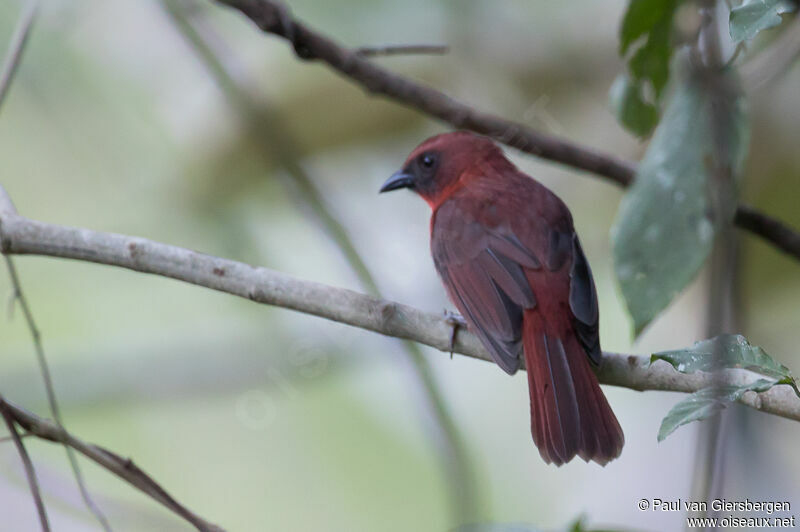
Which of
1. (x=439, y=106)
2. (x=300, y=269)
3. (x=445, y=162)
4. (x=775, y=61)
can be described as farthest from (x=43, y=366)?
(x=775, y=61)

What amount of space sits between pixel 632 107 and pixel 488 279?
83 cm

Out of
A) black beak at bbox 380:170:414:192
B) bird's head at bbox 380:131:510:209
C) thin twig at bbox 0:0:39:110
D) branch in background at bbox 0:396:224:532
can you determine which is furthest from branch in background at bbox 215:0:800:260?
branch in background at bbox 0:396:224:532

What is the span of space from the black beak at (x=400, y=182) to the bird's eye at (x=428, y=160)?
71 millimetres

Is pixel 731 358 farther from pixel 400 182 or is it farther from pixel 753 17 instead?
pixel 400 182

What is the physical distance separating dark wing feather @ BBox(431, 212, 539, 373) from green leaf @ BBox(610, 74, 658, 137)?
0.62 metres

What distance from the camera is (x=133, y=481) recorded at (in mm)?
1893

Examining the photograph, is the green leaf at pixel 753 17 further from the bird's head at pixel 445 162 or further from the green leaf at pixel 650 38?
the bird's head at pixel 445 162

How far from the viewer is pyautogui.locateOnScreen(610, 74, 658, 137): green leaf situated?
299 centimetres

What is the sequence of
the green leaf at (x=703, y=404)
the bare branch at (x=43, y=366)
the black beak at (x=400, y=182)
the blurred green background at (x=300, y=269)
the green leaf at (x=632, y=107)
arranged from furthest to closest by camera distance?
the blurred green background at (x=300, y=269), the black beak at (x=400, y=182), the green leaf at (x=632, y=107), the bare branch at (x=43, y=366), the green leaf at (x=703, y=404)

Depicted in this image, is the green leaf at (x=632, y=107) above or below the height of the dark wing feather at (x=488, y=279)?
above

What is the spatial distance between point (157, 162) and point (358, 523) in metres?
2.23

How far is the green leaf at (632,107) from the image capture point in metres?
2.99

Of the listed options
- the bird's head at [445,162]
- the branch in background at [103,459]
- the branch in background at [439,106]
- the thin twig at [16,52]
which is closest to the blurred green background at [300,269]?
the bird's head at [445,162]

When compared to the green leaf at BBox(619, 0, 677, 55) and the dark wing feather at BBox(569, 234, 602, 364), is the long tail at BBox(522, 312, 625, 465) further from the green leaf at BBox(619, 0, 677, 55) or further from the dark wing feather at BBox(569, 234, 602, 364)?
Result: the green leaf at BBox(619, 0, 677, 55)
